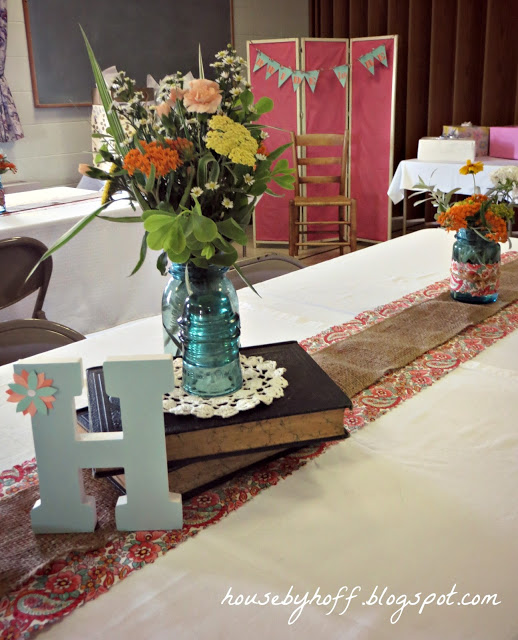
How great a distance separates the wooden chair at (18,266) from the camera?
2.16 metres

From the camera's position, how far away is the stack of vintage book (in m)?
0.79

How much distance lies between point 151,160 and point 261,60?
4.62 m

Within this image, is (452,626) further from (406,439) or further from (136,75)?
(136,75)

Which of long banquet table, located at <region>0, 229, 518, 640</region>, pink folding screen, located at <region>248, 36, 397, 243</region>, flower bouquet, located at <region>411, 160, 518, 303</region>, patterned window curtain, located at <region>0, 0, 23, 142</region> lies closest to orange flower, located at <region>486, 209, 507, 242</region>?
flower bouquet, located at <region>411, 160, 518, 303</region>

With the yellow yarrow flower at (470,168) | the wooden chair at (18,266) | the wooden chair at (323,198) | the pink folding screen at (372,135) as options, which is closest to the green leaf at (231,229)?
the yellow yarrow flower at (470,168)

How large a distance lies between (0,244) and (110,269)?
38.1 inches

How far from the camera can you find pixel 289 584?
0.65 m

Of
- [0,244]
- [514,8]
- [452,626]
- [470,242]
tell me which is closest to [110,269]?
[0,244]

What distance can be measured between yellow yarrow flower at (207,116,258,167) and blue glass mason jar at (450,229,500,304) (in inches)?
29.9

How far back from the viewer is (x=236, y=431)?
80 centimetres

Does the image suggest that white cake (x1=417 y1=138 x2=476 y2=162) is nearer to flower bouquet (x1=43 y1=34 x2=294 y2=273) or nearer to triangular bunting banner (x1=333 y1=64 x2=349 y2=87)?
triangular bunting banner (x1=333 y1=64 x2=349 y2=87)

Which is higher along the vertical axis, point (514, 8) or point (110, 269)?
point (514, 8)

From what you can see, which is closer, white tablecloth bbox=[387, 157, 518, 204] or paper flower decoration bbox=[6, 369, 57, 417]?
paper flower decoration bbox=[6, 369, 57, 417]

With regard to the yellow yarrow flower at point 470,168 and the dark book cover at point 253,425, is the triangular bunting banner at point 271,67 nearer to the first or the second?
the yellow yarrow flower at point 470,168
